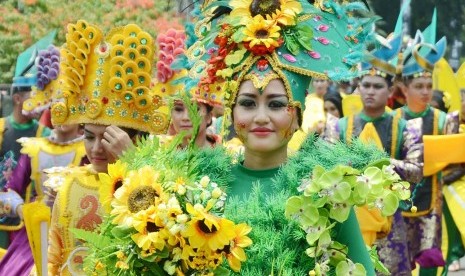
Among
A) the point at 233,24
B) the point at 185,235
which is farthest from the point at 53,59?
the point at 185,235

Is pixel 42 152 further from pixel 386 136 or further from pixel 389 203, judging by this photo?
pixel 389 203

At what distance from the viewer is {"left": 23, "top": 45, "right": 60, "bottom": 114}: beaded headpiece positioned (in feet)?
31.6

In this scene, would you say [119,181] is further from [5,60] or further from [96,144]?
[5,60]

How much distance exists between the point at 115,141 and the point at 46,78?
3.33m

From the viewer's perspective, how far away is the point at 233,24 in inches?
219

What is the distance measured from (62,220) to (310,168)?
1.89 meters

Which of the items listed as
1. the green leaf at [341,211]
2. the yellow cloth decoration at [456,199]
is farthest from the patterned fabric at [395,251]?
the green leaf at [341,211]

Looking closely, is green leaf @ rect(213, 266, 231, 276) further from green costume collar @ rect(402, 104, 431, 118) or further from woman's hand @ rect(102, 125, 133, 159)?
green costume collar @ rect(402, 104, 431, 118)

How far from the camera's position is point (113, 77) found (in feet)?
22.8

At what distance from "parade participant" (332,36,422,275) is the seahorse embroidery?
2.59 meters

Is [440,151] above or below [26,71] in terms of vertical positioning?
below

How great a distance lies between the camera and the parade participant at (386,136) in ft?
31.1

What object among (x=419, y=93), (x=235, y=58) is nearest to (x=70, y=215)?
(x=235, y=58)

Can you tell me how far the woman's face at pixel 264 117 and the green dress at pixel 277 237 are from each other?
180 mm
